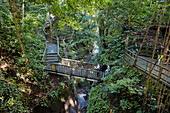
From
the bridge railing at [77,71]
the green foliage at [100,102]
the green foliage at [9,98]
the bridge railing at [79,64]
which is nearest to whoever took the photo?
the green foliage at [9,98]

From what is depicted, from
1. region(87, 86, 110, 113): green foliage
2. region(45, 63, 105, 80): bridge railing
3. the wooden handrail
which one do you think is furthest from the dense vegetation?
the wooden handrail

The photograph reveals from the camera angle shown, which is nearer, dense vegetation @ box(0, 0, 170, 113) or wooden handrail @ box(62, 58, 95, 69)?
dense vegetation @ box(0, 0, 170, 113)

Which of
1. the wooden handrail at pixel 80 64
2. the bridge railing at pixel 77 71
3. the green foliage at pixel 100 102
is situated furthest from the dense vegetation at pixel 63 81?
the wooden handrail at pixel 80 64

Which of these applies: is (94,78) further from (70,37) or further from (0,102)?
(70,37)

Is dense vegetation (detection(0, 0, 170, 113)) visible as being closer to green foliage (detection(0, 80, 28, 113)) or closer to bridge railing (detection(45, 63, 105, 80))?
green foliage (detection(0, 80, 28, 113))

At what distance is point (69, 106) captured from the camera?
8.93 metres

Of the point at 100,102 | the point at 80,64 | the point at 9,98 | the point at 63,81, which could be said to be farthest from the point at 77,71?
the point at 9,98

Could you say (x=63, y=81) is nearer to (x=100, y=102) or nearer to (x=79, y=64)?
(x=79, y=64)

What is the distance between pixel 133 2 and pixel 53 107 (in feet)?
34.2

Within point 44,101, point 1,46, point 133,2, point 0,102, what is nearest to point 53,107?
point 44,101

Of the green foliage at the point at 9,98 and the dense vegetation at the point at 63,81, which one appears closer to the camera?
the dense vegetation at the point at 63,81

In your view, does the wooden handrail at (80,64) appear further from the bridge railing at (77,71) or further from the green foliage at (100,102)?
the green foliage at (100,102)

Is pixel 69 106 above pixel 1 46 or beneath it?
beneath

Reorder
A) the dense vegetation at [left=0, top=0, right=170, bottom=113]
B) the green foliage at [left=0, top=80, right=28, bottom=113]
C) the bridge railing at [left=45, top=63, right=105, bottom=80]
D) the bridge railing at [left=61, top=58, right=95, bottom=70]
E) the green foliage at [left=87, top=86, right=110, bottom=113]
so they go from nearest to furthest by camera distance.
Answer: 1. the dense vegetation at [left=0, top=0, right=170, bottom=113]
2. the green foliage at [left=0, top=80, right=28, bottom=113]
3. the green foliage at [left=87, top=86, right=110, bottom=113]
4. the bridge railing at [left=45, top=63, right=105, bottom=80]
5. the bridge railing at [left=61, top=58, right=95, bottom=70]
